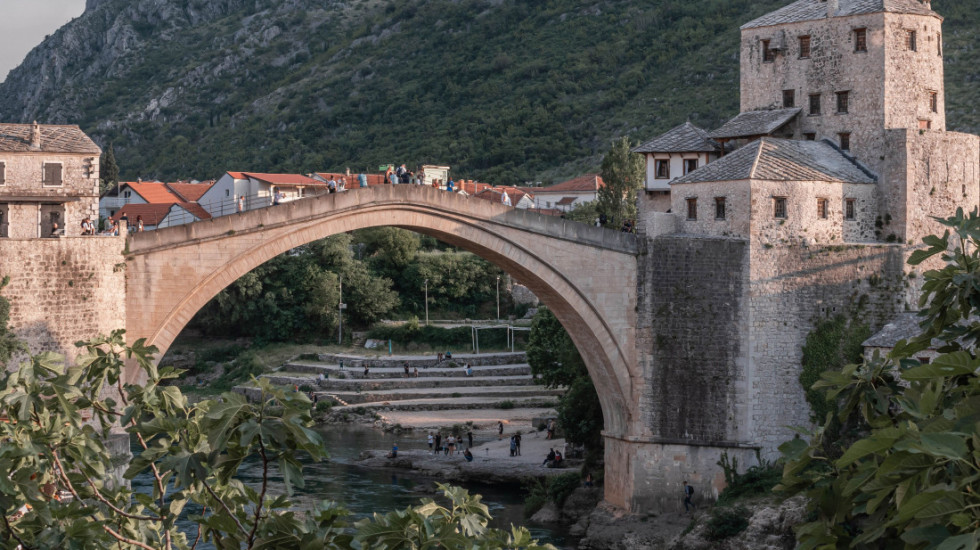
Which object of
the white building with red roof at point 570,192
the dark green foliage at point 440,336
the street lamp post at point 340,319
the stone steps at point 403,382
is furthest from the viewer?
the white building with red roof at point 570,192

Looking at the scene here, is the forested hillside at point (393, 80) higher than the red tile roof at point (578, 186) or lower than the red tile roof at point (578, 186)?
higher

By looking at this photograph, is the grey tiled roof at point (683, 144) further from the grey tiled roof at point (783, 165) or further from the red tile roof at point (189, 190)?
the red tile roof at point (189, 190)

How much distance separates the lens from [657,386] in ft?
106

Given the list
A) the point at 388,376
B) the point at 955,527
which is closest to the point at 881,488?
the point at 955,527

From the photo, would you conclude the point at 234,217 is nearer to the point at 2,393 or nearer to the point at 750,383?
the point at 750,383

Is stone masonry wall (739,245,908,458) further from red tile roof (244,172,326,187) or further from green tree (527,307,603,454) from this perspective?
red tile roof (244,172,326,187)

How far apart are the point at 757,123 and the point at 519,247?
24.7 ft

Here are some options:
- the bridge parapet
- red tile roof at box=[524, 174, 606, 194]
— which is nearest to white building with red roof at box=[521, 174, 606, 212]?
red tile roof at box=[524, 174, 606, 194]

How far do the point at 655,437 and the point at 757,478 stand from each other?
280 cm

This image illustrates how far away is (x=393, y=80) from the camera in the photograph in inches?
3935

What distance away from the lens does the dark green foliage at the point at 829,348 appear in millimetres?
31094

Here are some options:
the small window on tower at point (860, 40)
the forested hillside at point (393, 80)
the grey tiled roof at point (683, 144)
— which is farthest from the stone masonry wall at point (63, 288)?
the forested hillside at point (393, 80)

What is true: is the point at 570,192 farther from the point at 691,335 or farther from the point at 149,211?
the point at 691,335

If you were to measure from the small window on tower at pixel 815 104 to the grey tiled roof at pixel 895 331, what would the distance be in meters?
6.03
